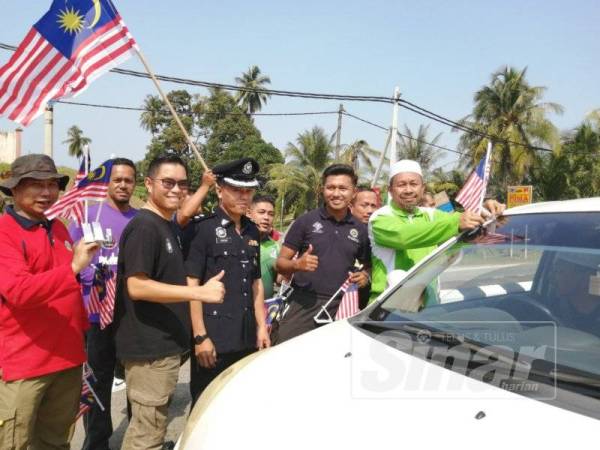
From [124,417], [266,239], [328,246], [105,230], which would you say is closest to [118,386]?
[124,417]

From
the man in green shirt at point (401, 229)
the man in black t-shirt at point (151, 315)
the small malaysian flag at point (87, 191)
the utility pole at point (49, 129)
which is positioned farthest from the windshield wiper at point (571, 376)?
the utility pole at point (49, 129)

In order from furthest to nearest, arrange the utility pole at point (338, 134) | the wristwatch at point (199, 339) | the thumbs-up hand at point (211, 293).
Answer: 1. the utility pole at point (338, 134)
2. the wristwatch at point (199, 339)
3. the thumbs-up hand at point (211, 293)

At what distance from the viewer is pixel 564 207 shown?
95.7 inches

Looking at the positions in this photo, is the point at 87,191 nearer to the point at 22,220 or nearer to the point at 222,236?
the point at 22,220

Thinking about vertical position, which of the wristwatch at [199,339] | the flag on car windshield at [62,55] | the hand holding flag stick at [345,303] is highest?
the flag on car windshield at [62,55]

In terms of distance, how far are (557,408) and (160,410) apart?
191 centimetres

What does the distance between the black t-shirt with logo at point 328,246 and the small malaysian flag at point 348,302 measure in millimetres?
57

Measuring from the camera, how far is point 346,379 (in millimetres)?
1932

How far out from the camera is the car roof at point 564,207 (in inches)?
91.4

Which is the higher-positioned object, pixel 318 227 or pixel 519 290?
pixel 318 227

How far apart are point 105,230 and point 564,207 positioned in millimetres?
2991

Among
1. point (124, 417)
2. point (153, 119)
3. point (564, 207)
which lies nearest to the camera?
point (564, 207)

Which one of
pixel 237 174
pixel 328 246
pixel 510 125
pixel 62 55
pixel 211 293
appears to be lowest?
pixel 211 293

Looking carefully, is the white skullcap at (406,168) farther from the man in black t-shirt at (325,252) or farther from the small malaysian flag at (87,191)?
the small malaysian flag at (87,191)
